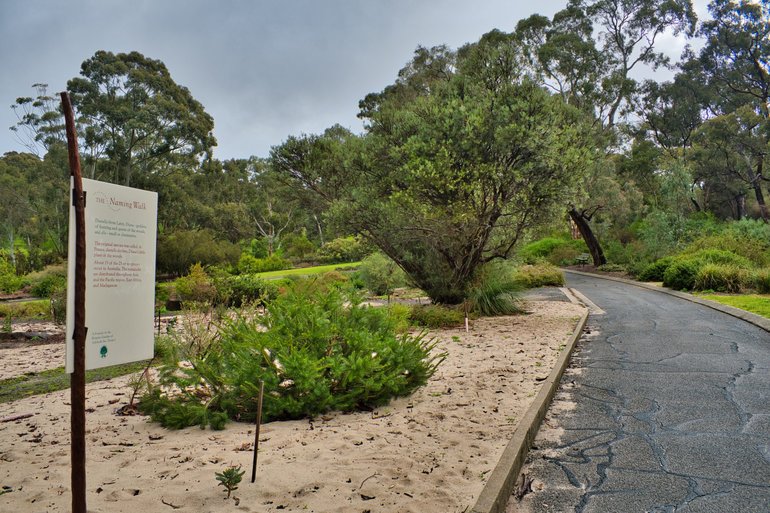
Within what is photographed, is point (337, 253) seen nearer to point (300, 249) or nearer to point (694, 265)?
point (300, 249)

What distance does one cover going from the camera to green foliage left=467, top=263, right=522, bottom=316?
1377 centimetres

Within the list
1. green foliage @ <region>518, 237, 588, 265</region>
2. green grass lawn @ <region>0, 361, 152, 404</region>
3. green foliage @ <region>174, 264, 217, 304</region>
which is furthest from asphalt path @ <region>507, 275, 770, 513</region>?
green foliage @ <region>518, 237, 588, 265</region>

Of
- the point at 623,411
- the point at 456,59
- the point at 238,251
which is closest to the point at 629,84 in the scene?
the point at 456,59

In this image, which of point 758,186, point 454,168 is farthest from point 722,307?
point 758,186

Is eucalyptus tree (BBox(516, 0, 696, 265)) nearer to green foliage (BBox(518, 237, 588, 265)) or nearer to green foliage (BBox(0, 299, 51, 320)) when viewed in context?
green foliage (BBox(518, 237, 588, 265))

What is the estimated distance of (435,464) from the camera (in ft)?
12.6

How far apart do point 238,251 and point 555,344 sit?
32018 millimetres

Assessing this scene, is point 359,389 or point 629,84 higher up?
point 629,84

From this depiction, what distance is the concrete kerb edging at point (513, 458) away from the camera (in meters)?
3.22

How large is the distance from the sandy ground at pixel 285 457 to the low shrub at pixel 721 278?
1623 cm

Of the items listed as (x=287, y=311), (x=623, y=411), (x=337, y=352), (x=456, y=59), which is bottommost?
(x=623, y=411)

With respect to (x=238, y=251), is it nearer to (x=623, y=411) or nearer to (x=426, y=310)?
(x=426, y=310)

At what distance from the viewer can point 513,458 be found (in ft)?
12.6

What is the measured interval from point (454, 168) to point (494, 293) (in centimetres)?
417
